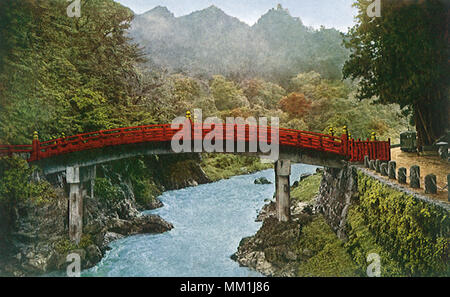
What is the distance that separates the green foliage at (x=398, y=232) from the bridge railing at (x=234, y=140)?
2.37 metres

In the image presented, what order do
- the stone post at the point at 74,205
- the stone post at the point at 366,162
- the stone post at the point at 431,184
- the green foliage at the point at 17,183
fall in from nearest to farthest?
1. the stone post at the point at 431,184
2. the green foliage at the point at 17,183
3. the stone post at the point at 366,162
4. the stone post at the point at 74,205

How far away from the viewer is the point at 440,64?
13.7 m

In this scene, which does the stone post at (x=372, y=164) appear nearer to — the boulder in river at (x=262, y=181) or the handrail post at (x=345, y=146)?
the handrail post at (x=345, y=146)

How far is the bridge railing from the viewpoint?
53.3 feet

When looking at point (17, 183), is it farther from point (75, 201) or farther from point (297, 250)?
point (297, 250)

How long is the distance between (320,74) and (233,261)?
41252 mm

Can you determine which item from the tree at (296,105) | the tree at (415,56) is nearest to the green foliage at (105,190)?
the tree at (415,56)

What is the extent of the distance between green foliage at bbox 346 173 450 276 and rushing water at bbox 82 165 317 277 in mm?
4844

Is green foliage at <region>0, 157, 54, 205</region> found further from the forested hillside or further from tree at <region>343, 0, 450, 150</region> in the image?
tree at <region>343, 0, 450, 150</region>

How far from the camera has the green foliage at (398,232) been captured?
889 centimetres

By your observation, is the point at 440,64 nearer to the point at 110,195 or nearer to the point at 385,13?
the point at 385,13

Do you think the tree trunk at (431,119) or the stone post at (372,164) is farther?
the tree trunk at (431,119)

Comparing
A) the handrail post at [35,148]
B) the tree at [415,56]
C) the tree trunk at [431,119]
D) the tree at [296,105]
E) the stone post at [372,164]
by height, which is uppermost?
the tree at [296,105]
